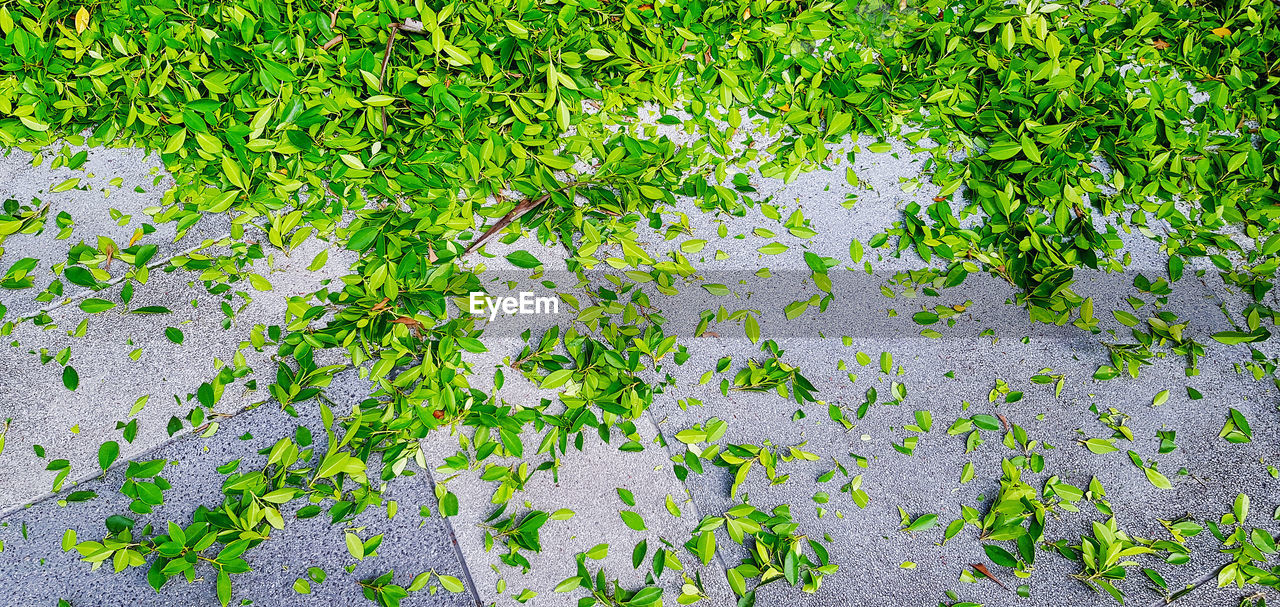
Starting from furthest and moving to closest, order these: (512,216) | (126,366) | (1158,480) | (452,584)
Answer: (512,216)
(126,366)
(1158,480)
(452,584)

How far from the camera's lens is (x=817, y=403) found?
144 cm

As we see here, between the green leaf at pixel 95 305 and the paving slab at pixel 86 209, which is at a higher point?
the paving slab at pixel 86 209

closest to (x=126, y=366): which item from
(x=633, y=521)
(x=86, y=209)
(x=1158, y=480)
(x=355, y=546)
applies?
(x=86, y=209)

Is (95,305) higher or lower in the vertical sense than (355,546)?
higher

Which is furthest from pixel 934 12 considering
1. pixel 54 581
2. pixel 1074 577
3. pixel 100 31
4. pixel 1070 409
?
pixel 54 581

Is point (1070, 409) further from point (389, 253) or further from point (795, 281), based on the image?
point (389, 253)

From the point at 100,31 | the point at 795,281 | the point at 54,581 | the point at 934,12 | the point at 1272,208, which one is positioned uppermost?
the point at 934,12

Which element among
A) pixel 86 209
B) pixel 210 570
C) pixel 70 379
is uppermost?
pixel 86 209

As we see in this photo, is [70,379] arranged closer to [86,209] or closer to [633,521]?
[86,209]

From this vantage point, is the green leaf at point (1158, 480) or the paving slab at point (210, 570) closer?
the paving slab at point (210, 570)

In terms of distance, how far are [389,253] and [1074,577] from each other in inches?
62.6

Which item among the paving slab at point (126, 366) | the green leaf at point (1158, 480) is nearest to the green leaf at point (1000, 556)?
the green leaf at point (1158, 480)

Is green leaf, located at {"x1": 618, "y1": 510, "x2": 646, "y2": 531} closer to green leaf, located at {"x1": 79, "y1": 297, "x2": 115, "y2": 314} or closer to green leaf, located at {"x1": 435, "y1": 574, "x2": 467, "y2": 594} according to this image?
green leaf, located at {"x1": 435, "y1": 574, "x2": 467, "y2": 594}

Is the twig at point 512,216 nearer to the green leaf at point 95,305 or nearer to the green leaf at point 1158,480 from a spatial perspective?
the green leaf at point 95,305
